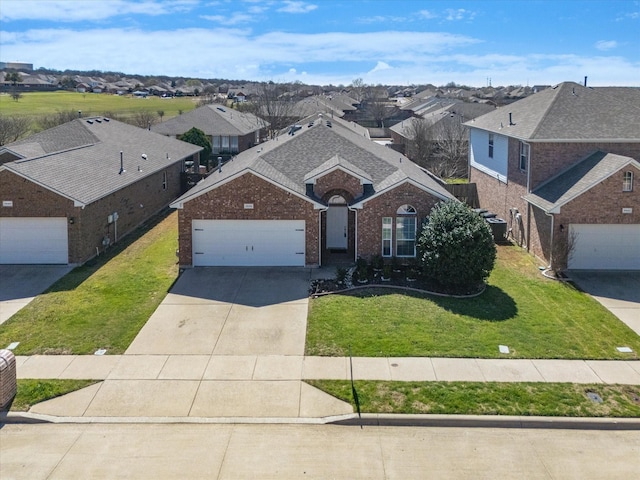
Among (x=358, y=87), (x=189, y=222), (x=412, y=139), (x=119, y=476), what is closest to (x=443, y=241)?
(x=189, y=222)

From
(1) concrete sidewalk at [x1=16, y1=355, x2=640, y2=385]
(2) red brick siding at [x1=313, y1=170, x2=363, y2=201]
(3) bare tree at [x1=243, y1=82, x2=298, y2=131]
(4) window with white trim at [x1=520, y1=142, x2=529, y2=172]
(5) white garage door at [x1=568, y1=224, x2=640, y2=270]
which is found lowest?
(1) concrete sidewalk at [x1=16, y1=355, x2=640, y2=385]

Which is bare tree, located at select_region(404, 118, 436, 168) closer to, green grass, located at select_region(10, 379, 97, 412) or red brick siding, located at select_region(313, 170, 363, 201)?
red brick siding, located at select_region(313, 170, 363, 201)

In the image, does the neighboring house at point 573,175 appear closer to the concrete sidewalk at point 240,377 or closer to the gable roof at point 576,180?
the gable roof at point 576,180

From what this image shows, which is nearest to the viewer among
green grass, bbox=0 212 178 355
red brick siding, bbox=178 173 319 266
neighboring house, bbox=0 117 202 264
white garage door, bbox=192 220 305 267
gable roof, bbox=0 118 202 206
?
green grass, bbox=0 212 178 355

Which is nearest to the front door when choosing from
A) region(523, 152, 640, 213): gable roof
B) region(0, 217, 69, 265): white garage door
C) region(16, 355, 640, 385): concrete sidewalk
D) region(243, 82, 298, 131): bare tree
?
region(523, 152, 640, 213): gable roof

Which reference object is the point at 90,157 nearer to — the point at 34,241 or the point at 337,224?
the point at 34,241

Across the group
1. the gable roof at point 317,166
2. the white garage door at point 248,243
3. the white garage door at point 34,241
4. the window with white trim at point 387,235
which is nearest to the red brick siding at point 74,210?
the white garage door at point 34,241

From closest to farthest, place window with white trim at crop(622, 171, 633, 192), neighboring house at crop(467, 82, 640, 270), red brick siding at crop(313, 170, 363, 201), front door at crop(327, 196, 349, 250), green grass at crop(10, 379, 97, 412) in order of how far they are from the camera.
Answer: green grass at crop(10, 379, 97, 412) → window with white trim at crop(622, 171, 633, 192) → neighboring house at crop(467, 82, 640, 270) → red brick siding at crop(313, 170, 363, 201) → front door at crop(327, 196, 349, 250)
